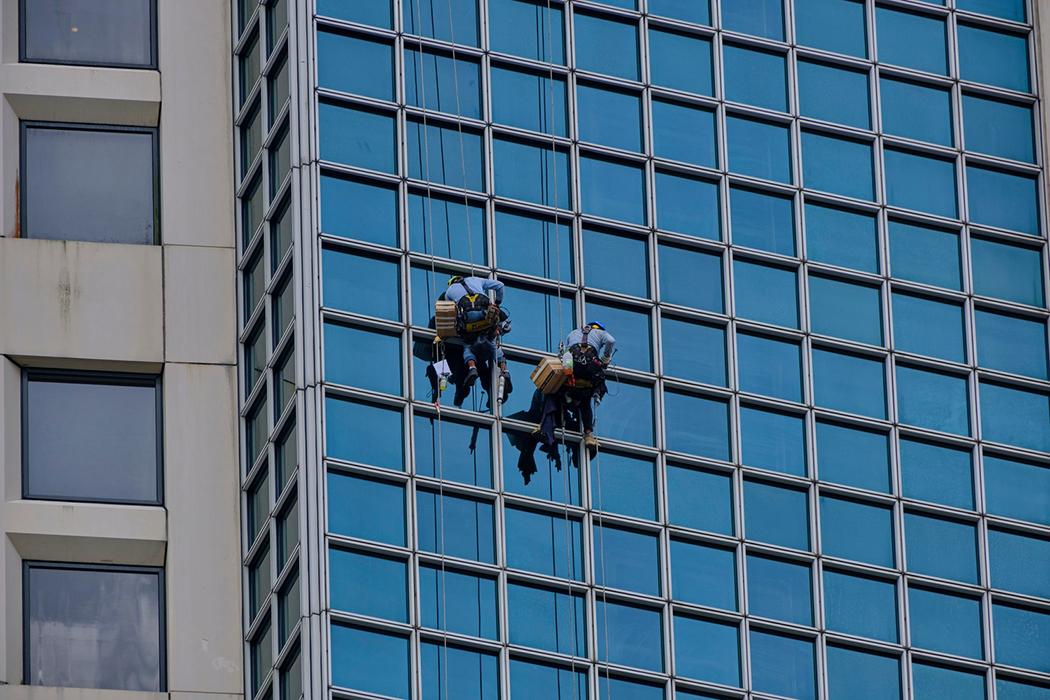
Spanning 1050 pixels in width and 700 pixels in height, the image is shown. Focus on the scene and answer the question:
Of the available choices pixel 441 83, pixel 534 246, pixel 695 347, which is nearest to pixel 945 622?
pixel 695 347

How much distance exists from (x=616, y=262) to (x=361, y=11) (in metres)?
5.32

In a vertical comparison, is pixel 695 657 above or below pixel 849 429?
below

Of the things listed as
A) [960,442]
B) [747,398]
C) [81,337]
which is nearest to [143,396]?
[81,337]

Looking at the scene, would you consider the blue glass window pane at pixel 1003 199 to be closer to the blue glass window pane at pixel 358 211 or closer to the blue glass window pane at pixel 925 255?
the blue glass window pane at pixel 925 255

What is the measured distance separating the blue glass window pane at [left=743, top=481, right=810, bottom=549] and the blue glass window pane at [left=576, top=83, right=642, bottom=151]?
5583 mm

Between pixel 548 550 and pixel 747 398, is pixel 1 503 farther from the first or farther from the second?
pixel 747 398

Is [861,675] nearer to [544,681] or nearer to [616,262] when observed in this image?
[544,681]

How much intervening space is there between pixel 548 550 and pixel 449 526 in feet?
5.10

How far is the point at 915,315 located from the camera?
1999 inches

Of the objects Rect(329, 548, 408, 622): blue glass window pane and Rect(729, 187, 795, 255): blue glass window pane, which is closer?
Rect(329, 548, 408, 622): blue glass window pane

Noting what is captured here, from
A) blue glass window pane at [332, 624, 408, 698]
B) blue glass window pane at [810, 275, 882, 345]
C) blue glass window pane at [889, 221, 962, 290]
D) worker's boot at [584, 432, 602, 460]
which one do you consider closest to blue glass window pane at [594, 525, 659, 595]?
worker's boot at [584, 432, 602, 460]

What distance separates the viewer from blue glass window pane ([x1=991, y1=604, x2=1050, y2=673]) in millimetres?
49281

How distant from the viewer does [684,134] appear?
50281mm

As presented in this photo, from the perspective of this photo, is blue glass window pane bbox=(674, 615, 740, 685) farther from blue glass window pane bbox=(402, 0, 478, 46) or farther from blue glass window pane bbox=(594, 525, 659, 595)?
blue glass window pane bbox=(402, 0, 478, 46)
